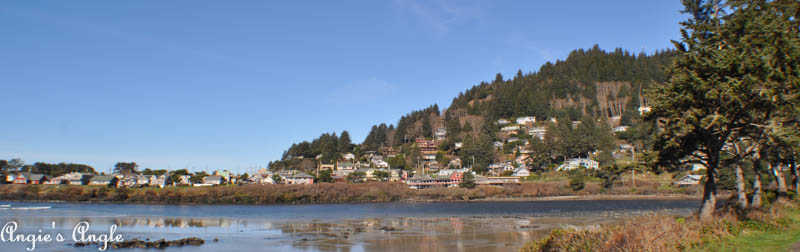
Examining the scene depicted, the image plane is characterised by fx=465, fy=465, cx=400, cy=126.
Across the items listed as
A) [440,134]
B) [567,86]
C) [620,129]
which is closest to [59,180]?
[440,134]

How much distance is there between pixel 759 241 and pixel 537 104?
143 metres

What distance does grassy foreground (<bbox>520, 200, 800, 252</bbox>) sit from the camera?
12.7 metres

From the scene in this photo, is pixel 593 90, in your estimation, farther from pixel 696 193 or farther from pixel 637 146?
pixel 696 193

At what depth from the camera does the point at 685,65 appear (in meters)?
18.5

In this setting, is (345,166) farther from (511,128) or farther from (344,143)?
(511,128)

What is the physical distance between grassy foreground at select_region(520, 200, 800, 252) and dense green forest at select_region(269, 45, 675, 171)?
337 ft

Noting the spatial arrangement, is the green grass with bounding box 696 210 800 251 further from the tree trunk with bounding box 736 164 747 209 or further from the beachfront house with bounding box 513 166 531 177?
the beachfront house with bounding box 513 166 531 177

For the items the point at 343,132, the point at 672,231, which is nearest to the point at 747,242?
the point at 672,231

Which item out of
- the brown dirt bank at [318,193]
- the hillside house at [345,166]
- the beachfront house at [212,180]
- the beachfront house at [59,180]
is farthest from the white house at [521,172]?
the beachfront house at [59,180]

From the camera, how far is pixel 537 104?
15188 cm

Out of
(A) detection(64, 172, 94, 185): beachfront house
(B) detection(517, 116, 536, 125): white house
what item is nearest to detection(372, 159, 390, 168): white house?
(B) detection(517, 116, 536, 125): white house

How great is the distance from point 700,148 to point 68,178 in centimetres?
13266

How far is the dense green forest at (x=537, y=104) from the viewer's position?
462 ft

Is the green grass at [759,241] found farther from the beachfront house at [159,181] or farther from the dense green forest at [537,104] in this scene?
the beachfront house at [159,181]
